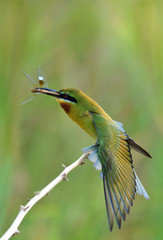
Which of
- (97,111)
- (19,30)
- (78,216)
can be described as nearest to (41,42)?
(19,30)

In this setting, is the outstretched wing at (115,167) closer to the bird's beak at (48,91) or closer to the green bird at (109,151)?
the green bird at (109,151)

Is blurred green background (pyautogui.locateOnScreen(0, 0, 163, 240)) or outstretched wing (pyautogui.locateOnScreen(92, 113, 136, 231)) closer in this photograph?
outstretched wing (pyautogui.locateOnScreen(92, 113, 136, 231))

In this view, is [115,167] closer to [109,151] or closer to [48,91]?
[109,151]

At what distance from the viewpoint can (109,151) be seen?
5.48ft

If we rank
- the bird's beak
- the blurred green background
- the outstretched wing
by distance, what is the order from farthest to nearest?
the blurred green background < the bird's beak < the outstretched wing

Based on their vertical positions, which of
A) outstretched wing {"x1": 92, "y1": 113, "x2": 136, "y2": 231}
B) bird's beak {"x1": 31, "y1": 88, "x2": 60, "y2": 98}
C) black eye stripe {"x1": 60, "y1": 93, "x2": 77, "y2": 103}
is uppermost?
bird's beak {"x1": 31, "y1": 88, "x2": 60, "y2": 98}

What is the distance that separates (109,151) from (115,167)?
0.22ft

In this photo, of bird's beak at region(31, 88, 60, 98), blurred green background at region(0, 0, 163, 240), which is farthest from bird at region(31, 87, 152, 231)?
blurred green background at region(0, 0, 163, 240)

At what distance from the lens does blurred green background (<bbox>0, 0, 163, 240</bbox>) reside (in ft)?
6.69

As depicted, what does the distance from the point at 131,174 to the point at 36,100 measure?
3.06 feet

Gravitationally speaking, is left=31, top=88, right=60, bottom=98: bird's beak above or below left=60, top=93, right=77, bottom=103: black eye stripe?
above

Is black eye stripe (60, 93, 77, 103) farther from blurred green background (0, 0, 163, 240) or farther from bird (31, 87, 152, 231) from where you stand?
blurred green background (0, 0, 163, 240)

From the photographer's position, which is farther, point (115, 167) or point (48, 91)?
point (48, 91)

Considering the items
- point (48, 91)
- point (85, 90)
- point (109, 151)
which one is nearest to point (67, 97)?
point (48, 91)
